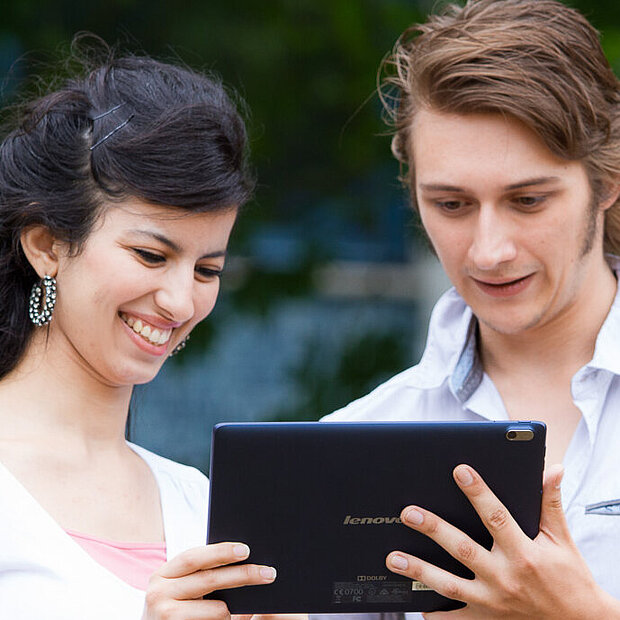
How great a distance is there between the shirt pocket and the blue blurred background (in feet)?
7.79

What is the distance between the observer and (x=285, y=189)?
Result: 18.4 feet

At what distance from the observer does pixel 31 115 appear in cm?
273

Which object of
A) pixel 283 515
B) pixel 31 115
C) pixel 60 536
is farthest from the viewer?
pixel 31 115

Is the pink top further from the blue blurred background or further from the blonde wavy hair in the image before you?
the blue blurred background

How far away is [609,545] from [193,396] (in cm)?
381

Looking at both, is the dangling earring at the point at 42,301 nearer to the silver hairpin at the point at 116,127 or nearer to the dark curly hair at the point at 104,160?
the dark curly hair at the point at 104,160

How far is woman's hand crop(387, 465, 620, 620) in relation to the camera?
7.13 feet

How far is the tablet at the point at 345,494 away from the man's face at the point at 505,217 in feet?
2.17

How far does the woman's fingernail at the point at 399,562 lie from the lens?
2205mm

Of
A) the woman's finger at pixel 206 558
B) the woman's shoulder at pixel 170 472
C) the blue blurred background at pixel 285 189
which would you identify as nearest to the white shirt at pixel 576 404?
the woman's shoulder at pixel 170 472

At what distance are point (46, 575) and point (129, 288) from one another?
651 mm

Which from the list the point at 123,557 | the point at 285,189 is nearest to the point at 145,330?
the point at 123,557

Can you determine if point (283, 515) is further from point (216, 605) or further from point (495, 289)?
point (495, 289)

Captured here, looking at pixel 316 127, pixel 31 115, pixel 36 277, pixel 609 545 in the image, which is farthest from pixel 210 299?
pixel 316 127
